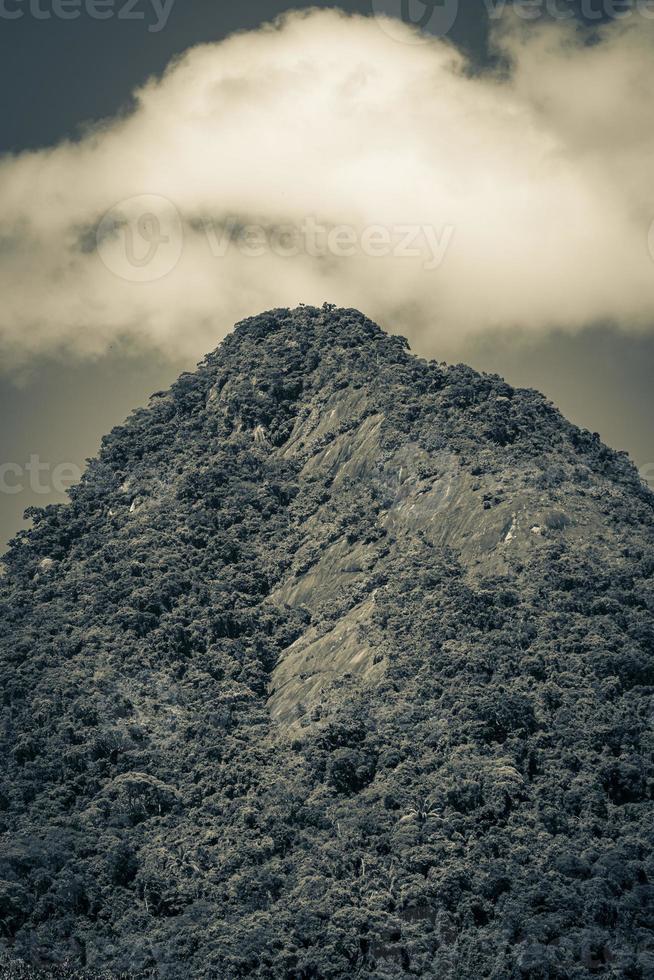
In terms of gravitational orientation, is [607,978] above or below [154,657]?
below

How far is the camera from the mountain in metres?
102

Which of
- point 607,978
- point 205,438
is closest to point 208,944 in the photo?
point 607,978

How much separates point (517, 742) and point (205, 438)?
6073 centimetres

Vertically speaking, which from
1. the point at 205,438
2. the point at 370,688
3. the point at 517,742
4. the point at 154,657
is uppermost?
the point at 205,438

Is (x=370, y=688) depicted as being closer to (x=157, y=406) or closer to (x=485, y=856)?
(x=485, y=856)

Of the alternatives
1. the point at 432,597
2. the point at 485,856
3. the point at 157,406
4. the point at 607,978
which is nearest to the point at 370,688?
the point at 432,597

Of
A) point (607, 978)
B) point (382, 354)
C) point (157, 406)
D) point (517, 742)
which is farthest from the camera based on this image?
point (157, 406)

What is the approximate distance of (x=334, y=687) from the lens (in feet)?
403

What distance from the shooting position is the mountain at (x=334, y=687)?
10150 cm

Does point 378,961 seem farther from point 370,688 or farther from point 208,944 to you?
point 370,688

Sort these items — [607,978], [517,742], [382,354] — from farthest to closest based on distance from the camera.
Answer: [382,354] < [517,742] < [607,978]

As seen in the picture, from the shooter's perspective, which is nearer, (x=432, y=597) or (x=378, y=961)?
(x=378, y=961)

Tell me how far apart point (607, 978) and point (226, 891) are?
27.3 metres

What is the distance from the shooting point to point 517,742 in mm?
111875
